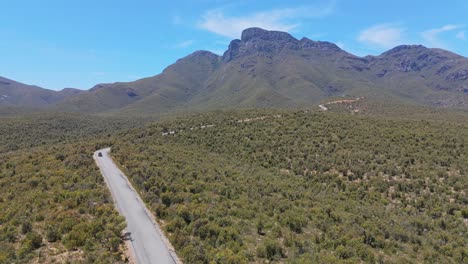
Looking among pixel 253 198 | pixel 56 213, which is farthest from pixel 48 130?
pixel 253 198

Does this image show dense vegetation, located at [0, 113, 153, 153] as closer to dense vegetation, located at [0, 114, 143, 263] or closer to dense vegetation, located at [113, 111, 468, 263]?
Answer: dense vegetation, located at [113, 111, 468, 263]

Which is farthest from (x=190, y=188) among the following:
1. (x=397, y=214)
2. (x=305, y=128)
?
(x=305, y=128)

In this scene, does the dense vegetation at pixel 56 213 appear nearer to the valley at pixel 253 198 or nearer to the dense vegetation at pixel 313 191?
the valley at pixel 253 198

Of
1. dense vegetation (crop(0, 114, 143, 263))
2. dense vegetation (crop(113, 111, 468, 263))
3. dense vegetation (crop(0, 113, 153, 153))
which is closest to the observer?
dense vegetation (crop(0, 114, 143, 263))

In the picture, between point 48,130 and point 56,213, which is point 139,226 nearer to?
point 56,213

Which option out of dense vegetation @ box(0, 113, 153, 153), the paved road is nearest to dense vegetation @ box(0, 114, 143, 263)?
the paved road

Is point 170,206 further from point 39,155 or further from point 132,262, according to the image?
point 39,155
